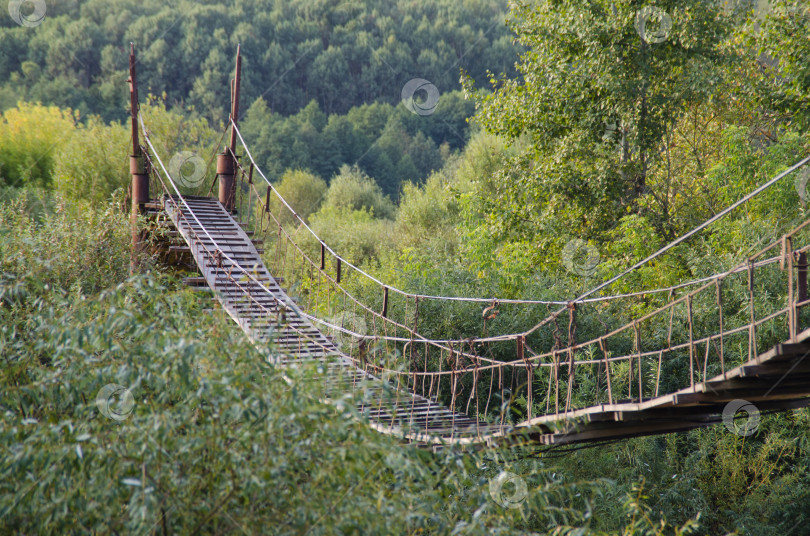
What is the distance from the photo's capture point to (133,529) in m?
2.39

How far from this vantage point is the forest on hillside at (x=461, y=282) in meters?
2.58

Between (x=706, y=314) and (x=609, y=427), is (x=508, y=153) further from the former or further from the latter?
(x=609, y=427)

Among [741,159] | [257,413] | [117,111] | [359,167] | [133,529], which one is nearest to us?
[133,529]

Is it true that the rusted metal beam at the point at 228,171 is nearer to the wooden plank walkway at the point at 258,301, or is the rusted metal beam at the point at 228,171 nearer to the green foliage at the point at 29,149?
the wooden plank walkway at the point at 258,301

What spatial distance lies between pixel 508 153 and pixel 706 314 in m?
9.86

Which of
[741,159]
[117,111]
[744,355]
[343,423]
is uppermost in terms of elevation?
[117,111]

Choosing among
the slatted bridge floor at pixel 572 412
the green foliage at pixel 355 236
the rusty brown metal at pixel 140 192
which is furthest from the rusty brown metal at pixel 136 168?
the green foliage at pixel 355 236

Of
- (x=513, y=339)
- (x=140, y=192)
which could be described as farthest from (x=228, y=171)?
(x=513, y=339)

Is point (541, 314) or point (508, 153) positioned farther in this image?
point (508, 153)

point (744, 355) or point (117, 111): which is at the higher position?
point (117, 111)

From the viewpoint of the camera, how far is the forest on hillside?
2.58 metres

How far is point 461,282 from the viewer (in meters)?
9.64

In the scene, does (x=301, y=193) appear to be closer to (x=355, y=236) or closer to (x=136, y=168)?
(x=355, y=236)

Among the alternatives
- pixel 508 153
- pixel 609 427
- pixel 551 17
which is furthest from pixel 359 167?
pixel 609 427
